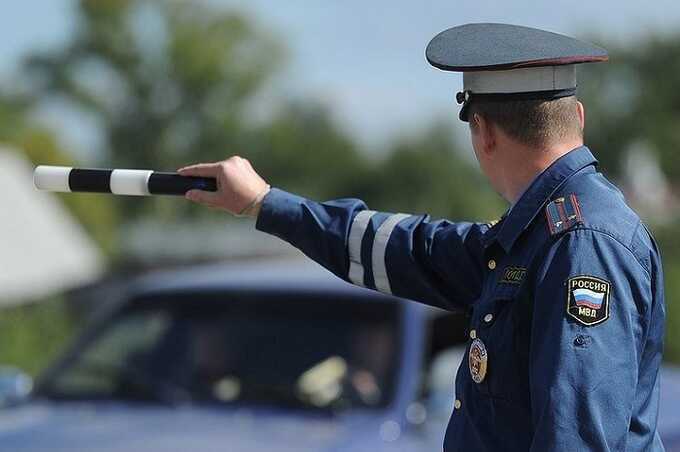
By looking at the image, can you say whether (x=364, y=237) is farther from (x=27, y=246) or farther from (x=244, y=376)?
(x=27, y=246)

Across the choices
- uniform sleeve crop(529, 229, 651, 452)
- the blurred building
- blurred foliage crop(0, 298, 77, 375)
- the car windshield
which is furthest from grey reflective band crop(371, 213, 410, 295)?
the blurred building

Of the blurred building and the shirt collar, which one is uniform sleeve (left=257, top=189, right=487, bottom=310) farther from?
the blurred building

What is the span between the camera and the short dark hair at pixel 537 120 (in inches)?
89.7

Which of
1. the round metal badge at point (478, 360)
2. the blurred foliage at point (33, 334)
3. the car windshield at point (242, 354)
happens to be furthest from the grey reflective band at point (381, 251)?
the blurred foliage at point (33, 334)

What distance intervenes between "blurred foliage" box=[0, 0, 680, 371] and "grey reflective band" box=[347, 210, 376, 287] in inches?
1364

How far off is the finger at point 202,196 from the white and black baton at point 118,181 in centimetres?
1

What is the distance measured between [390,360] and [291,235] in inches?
82.1

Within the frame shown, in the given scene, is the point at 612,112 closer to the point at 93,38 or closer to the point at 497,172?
the point at 93,38

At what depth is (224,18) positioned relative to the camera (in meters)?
57.4

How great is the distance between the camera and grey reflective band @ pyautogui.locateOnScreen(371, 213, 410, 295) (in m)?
2.69

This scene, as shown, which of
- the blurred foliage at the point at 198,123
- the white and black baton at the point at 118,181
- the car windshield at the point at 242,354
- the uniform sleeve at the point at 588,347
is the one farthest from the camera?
the blurred foliage at the point at 198,123

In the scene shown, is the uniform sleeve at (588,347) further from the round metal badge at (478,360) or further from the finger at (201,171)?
the finger at (201,171)

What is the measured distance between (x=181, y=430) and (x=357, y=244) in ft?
6.33

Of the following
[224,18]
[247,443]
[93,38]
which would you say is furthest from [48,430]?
[224,18]
